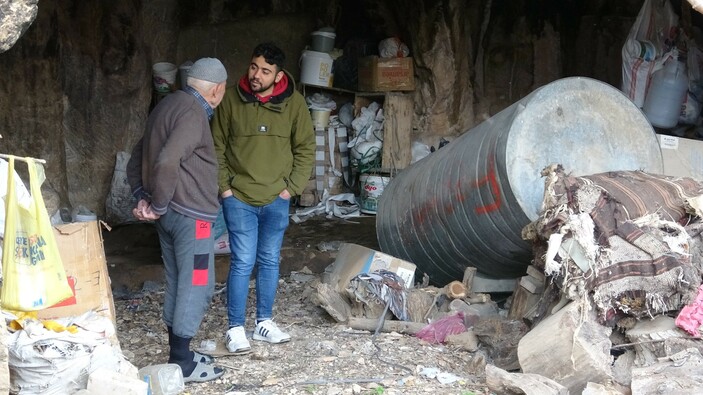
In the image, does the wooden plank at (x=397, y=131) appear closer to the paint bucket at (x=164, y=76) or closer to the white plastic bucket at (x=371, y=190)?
the white plastic bucket at (x=371, y=190)

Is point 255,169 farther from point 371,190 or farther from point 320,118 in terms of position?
point 320,118

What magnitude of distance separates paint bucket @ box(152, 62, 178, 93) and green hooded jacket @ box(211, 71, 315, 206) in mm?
3514

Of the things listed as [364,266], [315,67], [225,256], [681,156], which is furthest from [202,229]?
[315,67]

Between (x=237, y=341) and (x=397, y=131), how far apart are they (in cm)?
473

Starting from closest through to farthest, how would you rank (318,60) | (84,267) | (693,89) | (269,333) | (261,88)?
1. (84,267)
2. (261,88)
3. (269,333)
4. (693,89)
5. (318,60)

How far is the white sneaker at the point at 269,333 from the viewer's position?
5.26 meters

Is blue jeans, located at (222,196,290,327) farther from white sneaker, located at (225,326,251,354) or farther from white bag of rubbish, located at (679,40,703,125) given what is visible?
white bag of rubbish, located at (679,40,703,125)

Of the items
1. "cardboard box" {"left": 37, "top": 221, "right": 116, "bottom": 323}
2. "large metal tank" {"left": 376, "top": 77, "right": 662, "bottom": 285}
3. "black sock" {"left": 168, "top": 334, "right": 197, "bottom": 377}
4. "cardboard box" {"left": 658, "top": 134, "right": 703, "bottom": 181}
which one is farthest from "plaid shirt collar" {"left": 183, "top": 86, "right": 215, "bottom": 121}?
"cardboard box" {"left": 658, "top": 134, "right": 703, "bottom": 181}

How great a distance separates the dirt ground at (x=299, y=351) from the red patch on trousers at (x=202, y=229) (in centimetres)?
76

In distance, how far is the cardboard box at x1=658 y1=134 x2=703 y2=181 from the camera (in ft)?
21.3

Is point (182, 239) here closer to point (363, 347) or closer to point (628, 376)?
point (363, 347)

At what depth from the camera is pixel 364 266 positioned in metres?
6.21

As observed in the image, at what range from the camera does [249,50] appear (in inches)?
365

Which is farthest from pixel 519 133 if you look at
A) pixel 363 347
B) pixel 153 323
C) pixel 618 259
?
pixel 153 323
